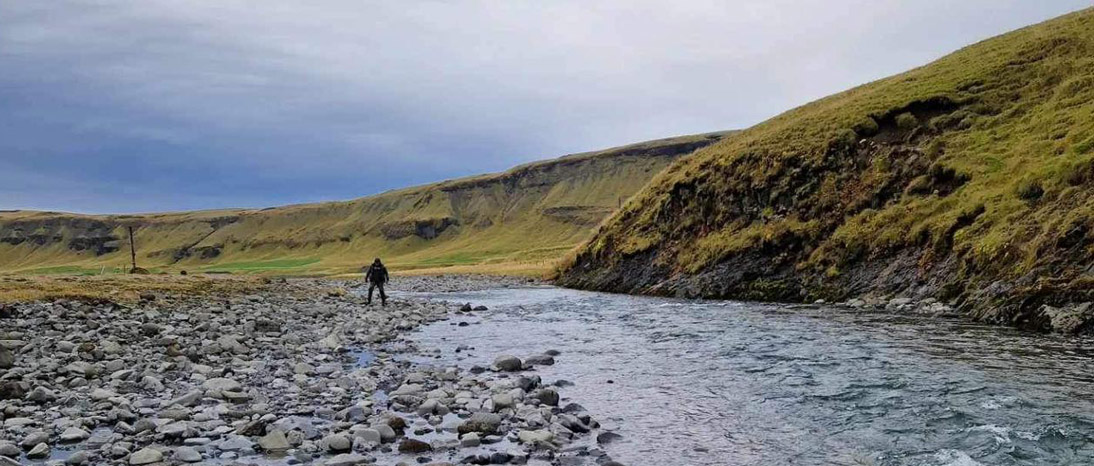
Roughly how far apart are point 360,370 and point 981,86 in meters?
43.1

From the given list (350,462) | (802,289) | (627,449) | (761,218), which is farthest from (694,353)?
(761,218)

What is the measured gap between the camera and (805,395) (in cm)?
1277

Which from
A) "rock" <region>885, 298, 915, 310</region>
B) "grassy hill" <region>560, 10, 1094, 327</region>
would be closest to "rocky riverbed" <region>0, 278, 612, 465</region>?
"rock" <region>885, 298, 915, 310</region>

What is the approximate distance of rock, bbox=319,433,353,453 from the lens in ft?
31.2

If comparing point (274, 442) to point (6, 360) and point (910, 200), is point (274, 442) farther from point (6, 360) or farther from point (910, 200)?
point (910, 200)

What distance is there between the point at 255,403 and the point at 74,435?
9.60ft

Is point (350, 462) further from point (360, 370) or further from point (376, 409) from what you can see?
point (360, 370)

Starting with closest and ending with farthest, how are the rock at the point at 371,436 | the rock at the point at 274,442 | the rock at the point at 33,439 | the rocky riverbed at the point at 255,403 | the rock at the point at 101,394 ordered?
the rock at the point at 33,439
the rocky riverbed at the point at 255,403
the rock at the point at 274,442
the rock at the point at 371,436
the rock at the point at 101,394

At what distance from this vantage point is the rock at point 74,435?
9555mm

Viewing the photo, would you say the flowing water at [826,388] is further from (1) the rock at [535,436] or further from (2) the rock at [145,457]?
(2) the rock at [145,457]

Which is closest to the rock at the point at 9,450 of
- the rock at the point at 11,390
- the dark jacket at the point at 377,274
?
A: the rock at the point at 11,390

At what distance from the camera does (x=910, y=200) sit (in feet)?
107

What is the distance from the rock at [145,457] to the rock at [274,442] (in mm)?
1312

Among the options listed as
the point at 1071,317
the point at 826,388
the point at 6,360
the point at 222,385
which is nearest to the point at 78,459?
the point at 222,385
